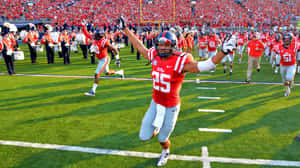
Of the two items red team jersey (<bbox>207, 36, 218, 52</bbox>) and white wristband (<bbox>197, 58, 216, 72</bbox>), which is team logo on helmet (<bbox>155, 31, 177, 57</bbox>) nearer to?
white wristband (<bbox>197, 58, 216, 72</bbox>)

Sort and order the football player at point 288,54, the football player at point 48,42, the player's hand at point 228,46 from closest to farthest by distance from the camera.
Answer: the player's hand at point 228,46 < the football player at point 288,54 < the football player at point 48,42

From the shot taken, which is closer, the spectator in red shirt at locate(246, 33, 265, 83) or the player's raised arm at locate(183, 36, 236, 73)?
the player's raised arm at locate(183, 36, 236, 73)

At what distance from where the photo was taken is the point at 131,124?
5.75m

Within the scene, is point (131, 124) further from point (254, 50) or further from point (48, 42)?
point (48, 42)

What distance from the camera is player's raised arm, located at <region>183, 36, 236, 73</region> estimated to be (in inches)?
113

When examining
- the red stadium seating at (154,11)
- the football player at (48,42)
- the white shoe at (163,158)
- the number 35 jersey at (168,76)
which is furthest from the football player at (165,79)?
the red stadium seating at (154,11)

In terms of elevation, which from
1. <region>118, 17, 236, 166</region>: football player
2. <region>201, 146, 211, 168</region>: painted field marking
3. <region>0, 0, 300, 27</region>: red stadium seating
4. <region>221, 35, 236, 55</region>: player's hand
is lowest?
<region>201, 146, 211, 168</region>: painted field marking

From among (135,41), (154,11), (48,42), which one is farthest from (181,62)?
(154,11)

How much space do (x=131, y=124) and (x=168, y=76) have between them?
8.68 feet

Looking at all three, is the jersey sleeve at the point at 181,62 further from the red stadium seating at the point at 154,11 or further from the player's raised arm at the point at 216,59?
the red stadium seating at the point at 154,11

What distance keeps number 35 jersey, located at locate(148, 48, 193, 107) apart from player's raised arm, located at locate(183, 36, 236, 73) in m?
0.13

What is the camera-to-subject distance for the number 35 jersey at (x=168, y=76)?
134 inches

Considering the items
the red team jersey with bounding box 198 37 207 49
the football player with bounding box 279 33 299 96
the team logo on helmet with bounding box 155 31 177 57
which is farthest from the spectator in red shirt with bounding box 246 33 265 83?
the team logo on helmet with bounding box 155 31 177 57

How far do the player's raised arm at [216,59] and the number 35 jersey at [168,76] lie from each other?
0.13 metres
